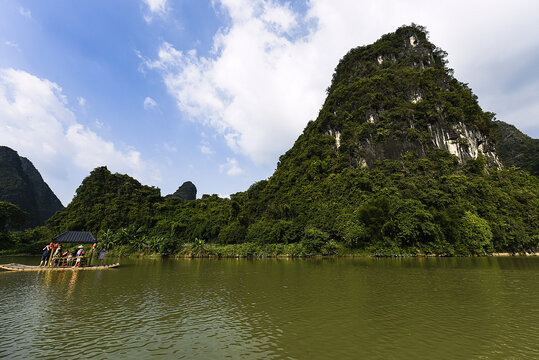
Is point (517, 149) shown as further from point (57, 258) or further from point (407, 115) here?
point (57, 258)

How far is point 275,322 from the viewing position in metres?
8.37

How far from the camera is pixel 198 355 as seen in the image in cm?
587

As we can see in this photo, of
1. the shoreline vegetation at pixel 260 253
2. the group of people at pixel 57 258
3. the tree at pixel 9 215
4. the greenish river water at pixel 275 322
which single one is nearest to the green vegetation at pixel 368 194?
the shoreline vegetation at pixel 260 253

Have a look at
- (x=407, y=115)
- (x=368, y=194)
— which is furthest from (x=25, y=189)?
(x=407, y=115)

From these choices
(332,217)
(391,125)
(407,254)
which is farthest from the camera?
(391,125)

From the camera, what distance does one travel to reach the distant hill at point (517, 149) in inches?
2674

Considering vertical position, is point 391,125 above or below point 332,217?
above

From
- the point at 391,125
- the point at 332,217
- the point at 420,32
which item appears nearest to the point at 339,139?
the point at 391,125

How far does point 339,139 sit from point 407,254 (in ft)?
120

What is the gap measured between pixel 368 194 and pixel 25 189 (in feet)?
456

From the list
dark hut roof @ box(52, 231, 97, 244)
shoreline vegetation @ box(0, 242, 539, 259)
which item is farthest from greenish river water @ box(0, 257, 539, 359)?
shoreline vegetation @ box(0, 242, 539, 259)

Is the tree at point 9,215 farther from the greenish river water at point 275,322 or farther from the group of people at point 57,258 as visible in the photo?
the greenish river water at point 275,322

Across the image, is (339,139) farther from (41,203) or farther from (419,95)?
(41,203)

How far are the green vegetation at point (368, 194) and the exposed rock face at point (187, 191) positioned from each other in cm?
4847
